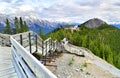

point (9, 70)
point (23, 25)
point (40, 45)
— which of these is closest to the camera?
point (9, 70)

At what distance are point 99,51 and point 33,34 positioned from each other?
80.1m

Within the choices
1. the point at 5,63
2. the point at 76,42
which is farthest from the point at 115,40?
→ the point at 5,63

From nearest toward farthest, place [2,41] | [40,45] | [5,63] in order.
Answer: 1. [5,63]
2. [40,45]
3. [2,41]

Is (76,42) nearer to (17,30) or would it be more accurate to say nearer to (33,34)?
(17,30)

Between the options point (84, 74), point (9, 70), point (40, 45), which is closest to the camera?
point (9, 70)

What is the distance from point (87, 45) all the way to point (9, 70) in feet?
334

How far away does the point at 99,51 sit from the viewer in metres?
96.8

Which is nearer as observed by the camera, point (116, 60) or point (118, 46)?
point (116, 60)

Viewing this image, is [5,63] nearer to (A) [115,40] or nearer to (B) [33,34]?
(B) [33,34]

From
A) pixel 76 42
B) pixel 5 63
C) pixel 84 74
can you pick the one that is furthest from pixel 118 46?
pixel 5 63

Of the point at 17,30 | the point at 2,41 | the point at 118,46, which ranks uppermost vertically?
the point at 2,41

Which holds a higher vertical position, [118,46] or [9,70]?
[9,70]

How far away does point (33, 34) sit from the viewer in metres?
17.9

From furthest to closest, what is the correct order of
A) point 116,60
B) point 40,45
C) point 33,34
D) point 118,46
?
point 118,46, point 116,60, point 40,45, point 33,34
